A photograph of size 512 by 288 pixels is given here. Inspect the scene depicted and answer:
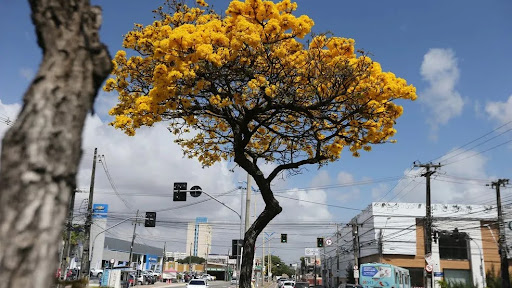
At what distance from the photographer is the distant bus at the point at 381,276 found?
2911cm

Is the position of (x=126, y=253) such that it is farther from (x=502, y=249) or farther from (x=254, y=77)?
(x=254, y=77)

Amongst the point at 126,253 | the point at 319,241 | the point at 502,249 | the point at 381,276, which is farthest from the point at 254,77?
the point at 126,253

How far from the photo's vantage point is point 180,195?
22.2 meters

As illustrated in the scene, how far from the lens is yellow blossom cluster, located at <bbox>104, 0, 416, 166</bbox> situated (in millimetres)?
7949

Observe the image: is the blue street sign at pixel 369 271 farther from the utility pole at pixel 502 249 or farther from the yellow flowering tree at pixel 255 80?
the yellow flowering tree at pixel 255 80

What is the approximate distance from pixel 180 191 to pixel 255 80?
15.0 meters

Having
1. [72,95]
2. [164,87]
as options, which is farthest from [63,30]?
[164,87]

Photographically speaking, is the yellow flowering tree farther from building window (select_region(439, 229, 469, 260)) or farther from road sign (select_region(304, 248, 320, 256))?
road sign (select_region(304, 248, 320, 256))

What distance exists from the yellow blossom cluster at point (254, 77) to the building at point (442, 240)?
34.9m

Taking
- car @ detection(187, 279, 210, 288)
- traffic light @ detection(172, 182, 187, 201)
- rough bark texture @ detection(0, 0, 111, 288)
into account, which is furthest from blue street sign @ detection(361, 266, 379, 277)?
rough bark texture @ detection(0, 0, 111, 288)

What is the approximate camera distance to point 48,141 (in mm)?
2141

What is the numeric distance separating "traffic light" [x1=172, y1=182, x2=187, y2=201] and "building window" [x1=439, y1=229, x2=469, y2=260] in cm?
3149

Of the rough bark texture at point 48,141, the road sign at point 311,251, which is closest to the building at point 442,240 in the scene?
the road sign at point 311,251

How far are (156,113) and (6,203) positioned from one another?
22.5ft
